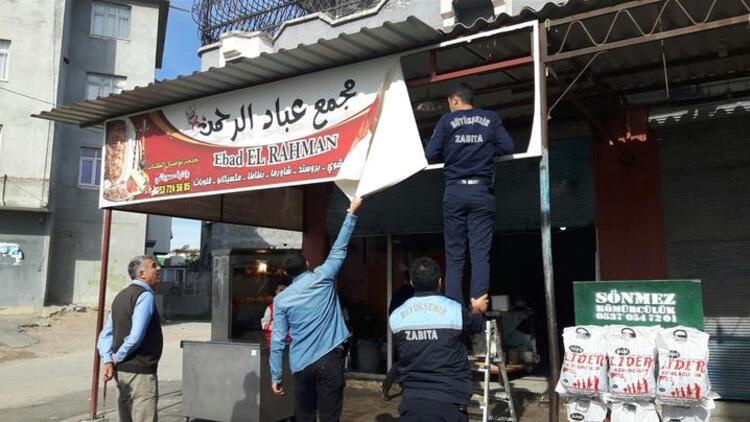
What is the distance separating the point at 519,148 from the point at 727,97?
2.53 meters

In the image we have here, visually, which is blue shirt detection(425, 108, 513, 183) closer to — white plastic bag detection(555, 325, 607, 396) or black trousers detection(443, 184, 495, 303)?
black trousers detection(443, 184, 495, 303)

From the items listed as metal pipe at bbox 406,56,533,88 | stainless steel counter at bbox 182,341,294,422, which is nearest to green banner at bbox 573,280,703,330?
metal pipe at bbox 406,56,533,88

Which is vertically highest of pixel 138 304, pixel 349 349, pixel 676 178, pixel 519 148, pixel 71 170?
pixel 71 170

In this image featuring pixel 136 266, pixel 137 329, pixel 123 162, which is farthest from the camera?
pixel 123 162

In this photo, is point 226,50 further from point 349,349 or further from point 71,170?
point 71,170

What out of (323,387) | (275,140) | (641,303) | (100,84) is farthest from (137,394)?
(100,84)

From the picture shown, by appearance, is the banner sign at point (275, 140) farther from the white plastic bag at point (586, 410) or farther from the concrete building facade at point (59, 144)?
the concrete building facade at point (59, 144)

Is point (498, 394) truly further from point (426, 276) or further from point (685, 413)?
point (426, 276)

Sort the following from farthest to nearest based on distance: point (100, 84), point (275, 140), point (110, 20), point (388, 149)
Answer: point (110, 20) → point (100, 84) → point (275, 140) → point (388, 149)

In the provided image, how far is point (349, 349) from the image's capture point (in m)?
9.38

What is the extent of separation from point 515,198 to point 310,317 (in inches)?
177

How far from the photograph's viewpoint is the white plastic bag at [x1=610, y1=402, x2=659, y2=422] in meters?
3.92

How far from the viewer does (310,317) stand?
4.28m

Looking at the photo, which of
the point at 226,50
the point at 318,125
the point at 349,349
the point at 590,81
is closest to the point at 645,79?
the point at 590,81
